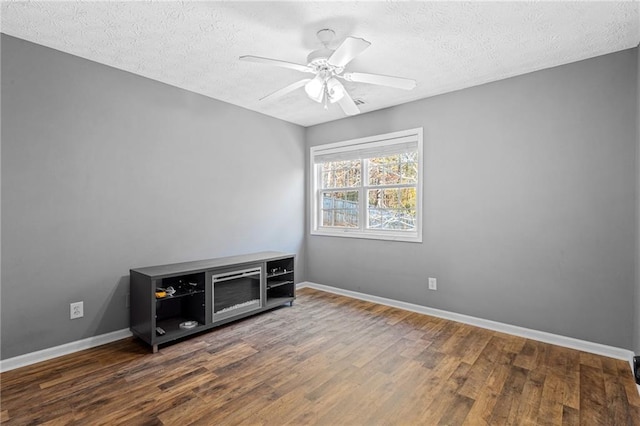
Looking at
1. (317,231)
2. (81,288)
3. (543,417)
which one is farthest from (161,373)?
(317,231)

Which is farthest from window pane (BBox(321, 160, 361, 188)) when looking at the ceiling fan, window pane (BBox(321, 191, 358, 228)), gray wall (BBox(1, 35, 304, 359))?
the ceiling fan

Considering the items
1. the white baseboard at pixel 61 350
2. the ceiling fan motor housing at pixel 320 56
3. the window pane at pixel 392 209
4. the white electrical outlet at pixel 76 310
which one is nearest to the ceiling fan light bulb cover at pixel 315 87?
the ceiling fan motor housing at pixel 320 56

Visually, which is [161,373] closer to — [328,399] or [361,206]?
[328,399]

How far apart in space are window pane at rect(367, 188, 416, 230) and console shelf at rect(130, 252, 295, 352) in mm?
1385

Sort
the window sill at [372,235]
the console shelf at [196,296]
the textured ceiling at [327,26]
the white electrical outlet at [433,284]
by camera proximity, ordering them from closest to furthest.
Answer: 1. the textured ceiling at [327,26]
2. the console shelf at [196,296]
3. the white electrical outlet at [433,284]
4. the window sill at [372,235]

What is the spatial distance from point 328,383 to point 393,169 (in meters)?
2.70

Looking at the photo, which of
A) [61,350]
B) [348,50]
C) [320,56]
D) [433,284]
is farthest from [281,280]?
[348,50]

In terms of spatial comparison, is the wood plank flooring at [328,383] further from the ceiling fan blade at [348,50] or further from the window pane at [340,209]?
the ceiling fan blade at [348,50]

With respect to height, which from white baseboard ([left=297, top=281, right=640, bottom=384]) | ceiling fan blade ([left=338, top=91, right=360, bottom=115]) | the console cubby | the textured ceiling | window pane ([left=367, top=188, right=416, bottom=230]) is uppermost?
the textured ceiling

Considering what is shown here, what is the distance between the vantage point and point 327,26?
2.23 m

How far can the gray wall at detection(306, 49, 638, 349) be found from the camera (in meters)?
2.60

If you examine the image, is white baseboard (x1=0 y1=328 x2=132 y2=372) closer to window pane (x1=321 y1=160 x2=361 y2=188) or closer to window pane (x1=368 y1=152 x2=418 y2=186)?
Answer: window pane (x1=321 y1=160 x2=361 y2=188)

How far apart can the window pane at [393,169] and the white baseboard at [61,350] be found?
3267mm

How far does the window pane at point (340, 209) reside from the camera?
452cm
